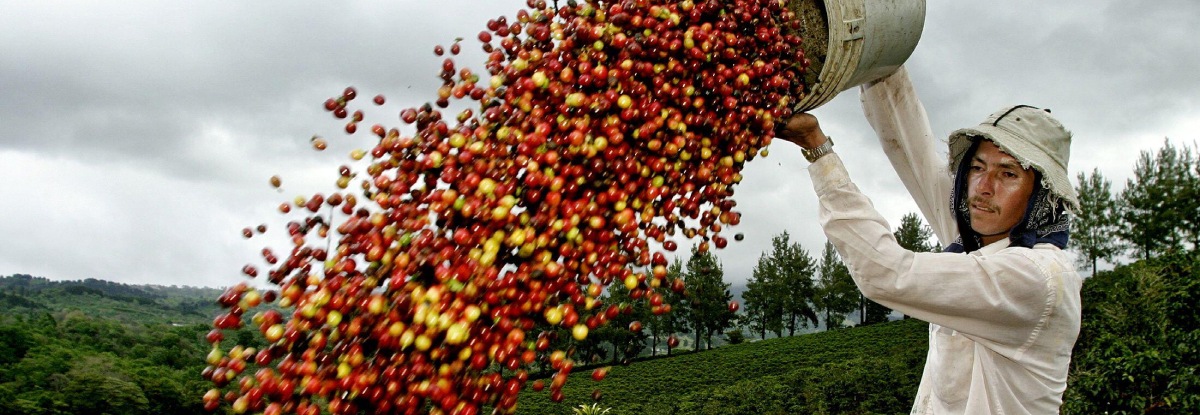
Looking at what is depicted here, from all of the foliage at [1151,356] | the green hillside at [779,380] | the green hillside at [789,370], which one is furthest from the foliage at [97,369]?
the foliage at [1151,356]

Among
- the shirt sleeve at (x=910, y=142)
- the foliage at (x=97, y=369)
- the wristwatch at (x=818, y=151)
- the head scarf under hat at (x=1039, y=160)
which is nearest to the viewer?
the wristwatch at (x=818, y=151)

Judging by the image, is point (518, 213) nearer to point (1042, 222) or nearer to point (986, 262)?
point (986, 262)

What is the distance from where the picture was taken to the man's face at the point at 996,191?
281 cm

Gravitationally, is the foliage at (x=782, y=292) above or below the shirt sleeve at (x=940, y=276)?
above

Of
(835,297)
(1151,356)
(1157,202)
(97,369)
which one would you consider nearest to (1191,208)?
(1157,202)

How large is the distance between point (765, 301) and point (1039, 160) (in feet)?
191

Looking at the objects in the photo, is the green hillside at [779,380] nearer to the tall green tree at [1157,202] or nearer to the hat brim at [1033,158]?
the hat brim at [1033,158]

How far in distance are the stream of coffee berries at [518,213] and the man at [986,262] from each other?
1.70ft

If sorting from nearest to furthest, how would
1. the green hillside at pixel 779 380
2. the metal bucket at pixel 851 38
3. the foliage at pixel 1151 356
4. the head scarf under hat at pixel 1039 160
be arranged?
the metal bucket at pixel 851 38 → the head scarf under hat at pixel 1039 160 → the foliage at pixel 1151 356 → the green hillside at pixel 779 380

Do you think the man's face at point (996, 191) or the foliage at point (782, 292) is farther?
the foliage at point (782, 292)

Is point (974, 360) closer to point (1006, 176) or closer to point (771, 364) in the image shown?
point (1006, 176)

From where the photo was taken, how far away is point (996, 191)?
2863 mm

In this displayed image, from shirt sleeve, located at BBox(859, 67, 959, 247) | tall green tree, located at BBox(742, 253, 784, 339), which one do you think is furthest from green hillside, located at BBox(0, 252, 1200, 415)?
tall green tree, located at BBox(742, 253, 784, 339)

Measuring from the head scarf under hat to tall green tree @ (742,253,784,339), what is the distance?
5594 centimetres
